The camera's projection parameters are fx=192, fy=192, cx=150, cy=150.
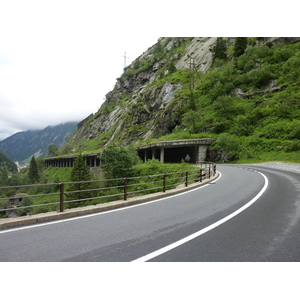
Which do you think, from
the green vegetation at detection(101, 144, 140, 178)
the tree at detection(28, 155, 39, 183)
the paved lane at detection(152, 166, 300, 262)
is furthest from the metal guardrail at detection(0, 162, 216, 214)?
the tree at detection(28, 155, 39, 183)

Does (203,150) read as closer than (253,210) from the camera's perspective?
No

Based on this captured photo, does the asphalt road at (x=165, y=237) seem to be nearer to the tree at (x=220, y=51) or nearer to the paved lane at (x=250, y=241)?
the paved lane at (x=250, y=241)

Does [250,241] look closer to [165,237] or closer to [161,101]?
[165,237]

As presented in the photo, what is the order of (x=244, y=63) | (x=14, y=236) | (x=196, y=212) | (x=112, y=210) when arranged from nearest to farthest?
(x=14, y=236) < (x=196, y=212) < (x=112, y=210) < (x=244, y=63)

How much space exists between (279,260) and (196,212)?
10.5 feet

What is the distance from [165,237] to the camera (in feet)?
14.5

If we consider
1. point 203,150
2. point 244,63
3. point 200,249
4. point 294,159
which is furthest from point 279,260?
point 244,63

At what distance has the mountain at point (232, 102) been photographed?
1549 inches

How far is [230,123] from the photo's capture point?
4619cm

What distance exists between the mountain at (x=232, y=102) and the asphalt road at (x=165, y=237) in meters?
34.7

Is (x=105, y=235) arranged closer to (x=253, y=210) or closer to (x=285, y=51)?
(x=253, y=210)

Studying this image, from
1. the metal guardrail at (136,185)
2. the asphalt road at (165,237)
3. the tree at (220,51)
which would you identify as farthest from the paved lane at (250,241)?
the tree at (220,51)

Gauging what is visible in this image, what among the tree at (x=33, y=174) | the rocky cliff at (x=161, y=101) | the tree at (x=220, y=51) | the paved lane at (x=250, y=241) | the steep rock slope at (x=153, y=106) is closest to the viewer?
the paved lane at (x=250, y=241)

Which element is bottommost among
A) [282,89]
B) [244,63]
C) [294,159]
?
[294,159]
